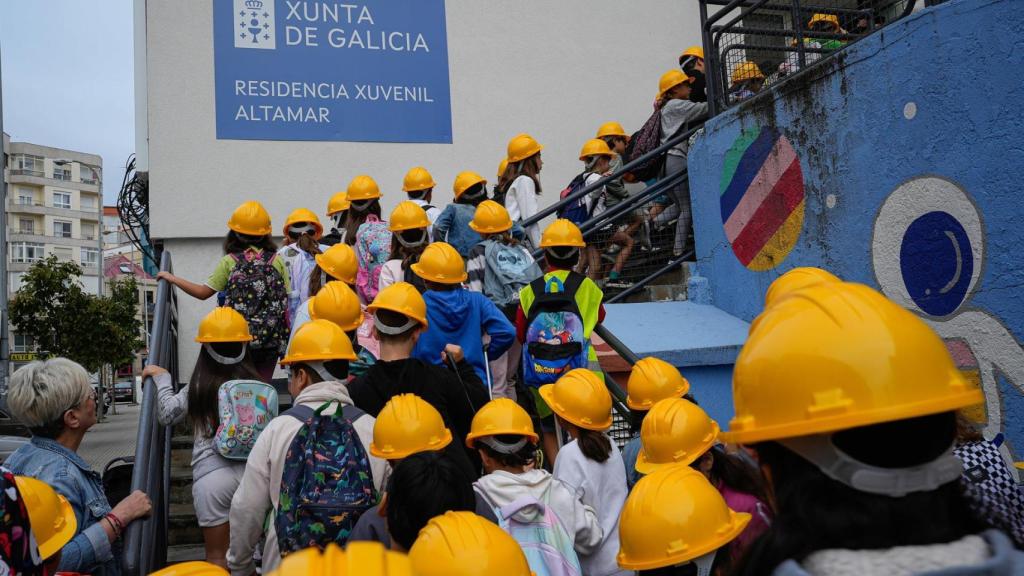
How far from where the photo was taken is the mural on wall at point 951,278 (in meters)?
5.18

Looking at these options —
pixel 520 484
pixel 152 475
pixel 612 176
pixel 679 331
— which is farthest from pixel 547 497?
pixel 612 176

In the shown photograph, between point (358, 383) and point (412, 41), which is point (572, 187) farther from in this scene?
point (358, 383)

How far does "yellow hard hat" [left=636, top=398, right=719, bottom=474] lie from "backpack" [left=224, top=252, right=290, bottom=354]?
132 inches

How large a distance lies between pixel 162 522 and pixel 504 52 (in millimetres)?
8585

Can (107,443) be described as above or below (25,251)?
below

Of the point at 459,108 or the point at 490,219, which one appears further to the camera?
the point at 459,108

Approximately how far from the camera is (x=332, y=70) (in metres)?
11.1

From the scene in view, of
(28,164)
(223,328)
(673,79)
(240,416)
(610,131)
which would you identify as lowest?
(240,416)

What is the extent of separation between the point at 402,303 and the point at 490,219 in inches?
95.6

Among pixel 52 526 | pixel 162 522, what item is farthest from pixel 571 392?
pixel 162 522

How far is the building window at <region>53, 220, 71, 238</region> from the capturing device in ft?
278

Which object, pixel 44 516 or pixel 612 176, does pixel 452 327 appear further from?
pixel 612 176

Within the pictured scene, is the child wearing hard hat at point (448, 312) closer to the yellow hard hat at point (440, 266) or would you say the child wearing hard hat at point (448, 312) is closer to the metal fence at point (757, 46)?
the yellow hard hat at point (440, 266)

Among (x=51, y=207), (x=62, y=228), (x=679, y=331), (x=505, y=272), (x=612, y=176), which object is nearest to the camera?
(x=505, y=272)
